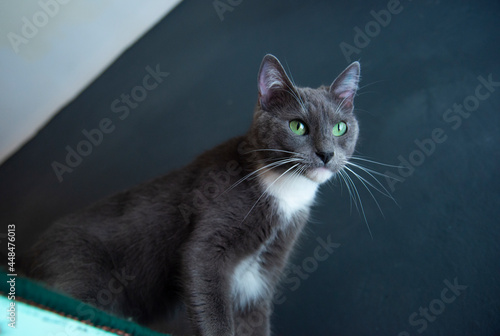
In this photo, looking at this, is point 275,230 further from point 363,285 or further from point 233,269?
point 363,285

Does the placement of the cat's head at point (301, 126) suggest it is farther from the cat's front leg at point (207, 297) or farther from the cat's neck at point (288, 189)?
the cat's front leg at point (207, 297)

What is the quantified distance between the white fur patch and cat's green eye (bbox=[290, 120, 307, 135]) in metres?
0.36

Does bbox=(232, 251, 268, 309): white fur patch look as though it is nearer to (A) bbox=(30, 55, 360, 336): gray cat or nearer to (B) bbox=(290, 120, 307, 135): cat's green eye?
(A) bbox=(30, 55, 360, 336): gray cat

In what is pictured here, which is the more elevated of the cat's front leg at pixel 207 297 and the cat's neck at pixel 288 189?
the cat's neck at pixel 288 189

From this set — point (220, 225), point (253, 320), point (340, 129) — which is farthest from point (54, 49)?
point (253, 320)

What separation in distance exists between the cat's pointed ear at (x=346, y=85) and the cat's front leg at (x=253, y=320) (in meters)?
0.69

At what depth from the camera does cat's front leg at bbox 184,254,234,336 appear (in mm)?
1018

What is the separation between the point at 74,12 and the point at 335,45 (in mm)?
1051

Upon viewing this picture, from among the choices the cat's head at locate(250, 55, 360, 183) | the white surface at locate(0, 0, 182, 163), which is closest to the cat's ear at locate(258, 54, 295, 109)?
the cat's head at locate(250, 55, 360, 183)

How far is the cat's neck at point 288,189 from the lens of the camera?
3.88 feet

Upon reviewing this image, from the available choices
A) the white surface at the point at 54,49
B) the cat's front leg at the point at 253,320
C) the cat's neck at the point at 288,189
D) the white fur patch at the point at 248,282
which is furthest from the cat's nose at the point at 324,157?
the white surface at the point at 54,49

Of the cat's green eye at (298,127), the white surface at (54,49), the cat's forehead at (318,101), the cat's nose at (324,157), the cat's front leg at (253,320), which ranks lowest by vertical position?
the cat's front leg at (253,320)

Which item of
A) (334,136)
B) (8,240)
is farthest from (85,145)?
(334,136)

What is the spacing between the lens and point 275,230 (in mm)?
1176
